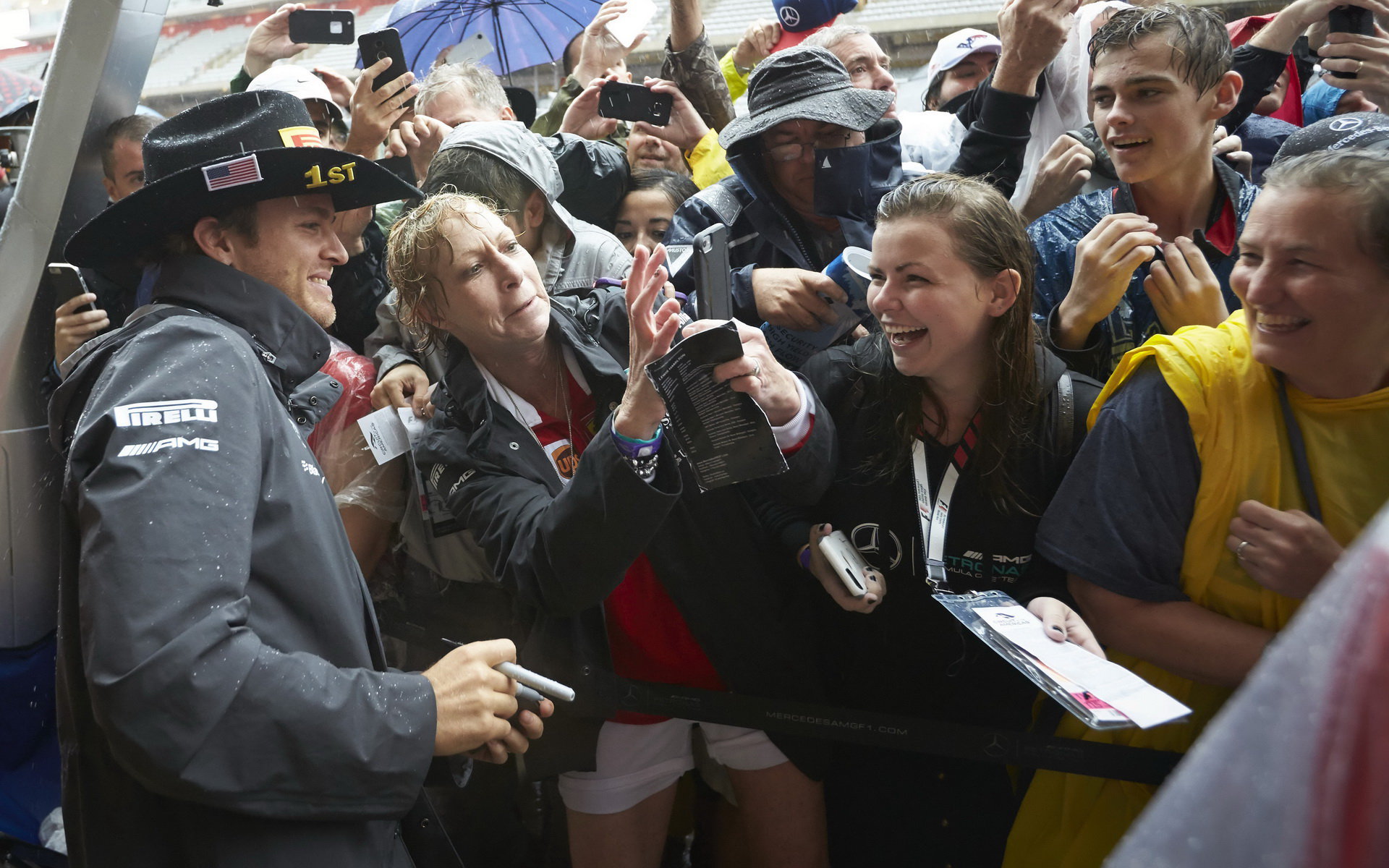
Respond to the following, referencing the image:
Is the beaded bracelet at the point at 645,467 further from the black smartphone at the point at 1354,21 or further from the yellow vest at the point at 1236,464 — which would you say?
the black smartphone at the point at 1354,21

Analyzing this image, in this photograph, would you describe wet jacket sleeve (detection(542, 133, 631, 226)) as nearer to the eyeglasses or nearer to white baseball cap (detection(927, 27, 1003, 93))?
the eyeglasses

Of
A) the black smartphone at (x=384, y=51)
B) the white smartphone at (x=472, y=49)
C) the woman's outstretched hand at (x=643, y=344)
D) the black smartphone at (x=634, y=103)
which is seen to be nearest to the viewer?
the woman's outstretched hand at (x=643, y=344)

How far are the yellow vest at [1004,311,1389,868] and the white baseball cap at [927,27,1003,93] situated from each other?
8.48ft

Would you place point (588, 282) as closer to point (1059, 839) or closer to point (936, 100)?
point (1059, 839)

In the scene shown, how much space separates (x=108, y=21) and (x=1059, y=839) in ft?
9.26

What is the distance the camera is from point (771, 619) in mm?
2256

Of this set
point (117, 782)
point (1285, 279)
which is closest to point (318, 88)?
point (117, 782)

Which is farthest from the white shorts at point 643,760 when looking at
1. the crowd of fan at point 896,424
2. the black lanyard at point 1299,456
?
the black lanyard at point 1299,456

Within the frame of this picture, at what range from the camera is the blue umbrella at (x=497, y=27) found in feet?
15.0

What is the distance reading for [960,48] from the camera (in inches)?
162

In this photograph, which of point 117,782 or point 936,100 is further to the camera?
point 936,100

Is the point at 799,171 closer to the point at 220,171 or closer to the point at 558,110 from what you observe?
the point at 220,171

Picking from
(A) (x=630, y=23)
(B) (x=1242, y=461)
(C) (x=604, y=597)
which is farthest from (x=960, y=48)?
(C) (x=604, y=597)

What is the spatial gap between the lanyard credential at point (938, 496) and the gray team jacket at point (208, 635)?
3.32 ft
